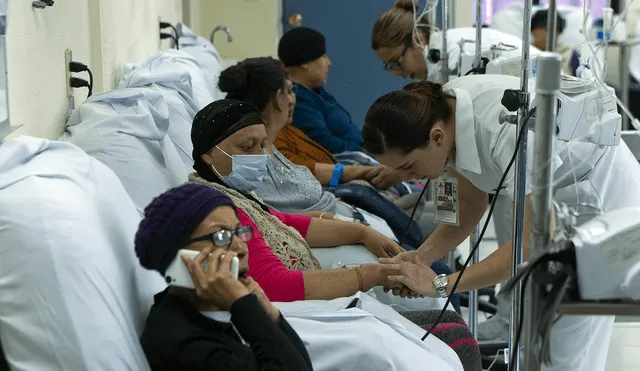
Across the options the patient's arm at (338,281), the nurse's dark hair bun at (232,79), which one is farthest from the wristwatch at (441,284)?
the nurse's dark hair bun at (232,79)

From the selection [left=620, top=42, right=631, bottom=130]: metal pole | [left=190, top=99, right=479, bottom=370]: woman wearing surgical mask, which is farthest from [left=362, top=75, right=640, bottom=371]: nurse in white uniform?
[left=620, top=42, right=631, bottom=130]: metal pole

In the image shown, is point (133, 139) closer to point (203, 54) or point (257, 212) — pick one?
point (257, 212)

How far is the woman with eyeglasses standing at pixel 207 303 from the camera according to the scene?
4.84ft

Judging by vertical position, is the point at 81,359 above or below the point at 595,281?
below

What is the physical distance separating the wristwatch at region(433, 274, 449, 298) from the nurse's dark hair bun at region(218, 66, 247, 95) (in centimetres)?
113

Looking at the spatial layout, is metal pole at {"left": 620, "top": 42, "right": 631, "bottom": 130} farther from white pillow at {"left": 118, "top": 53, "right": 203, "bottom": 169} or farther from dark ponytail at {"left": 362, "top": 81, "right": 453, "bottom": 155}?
dark ponytail at {"left": 362, "top": 81, "right": 453, "bottom": 155}

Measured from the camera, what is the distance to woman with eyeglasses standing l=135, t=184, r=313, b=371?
4.84ft

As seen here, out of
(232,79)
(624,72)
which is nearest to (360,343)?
(232,79)

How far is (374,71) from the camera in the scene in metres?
7.02

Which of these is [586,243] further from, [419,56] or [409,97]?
[419,56]

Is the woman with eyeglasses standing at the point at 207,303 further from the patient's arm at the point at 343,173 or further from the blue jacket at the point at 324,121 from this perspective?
the blue jacket at the point at 324,121

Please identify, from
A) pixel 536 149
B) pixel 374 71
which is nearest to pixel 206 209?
pixel 536 149

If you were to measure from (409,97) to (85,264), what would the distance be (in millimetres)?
975

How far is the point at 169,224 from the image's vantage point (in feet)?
5.23
